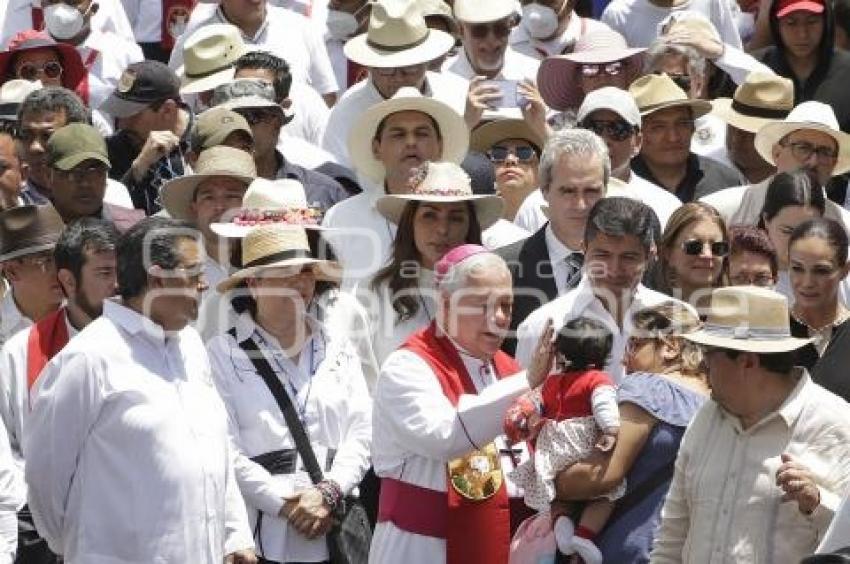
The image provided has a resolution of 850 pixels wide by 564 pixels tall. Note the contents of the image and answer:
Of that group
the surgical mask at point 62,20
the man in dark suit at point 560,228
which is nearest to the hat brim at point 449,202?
the man in dark suit at point 560,228

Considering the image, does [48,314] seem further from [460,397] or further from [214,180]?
[460,397]

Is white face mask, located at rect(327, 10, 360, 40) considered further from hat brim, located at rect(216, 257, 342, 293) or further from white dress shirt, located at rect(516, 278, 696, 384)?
white dress shirt, located at rect(516, 278, 696, 384)

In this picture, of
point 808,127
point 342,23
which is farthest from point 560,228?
point 342,23

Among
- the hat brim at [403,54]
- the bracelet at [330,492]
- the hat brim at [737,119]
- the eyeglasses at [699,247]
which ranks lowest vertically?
the bracelet at [330,492]

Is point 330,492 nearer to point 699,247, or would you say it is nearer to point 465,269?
point 465,269

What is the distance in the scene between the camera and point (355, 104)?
497 inches

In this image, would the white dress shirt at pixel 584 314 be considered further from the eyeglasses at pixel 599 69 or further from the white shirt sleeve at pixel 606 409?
the eyeglasses at pixel 599 69

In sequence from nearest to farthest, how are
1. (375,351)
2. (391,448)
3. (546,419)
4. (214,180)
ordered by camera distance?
1. (546,419)
2. (391,448)
3. (375,351)
4. (214,180)

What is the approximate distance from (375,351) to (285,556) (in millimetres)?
1169

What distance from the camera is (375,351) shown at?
34.3ft

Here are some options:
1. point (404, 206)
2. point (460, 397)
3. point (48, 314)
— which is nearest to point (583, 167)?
Result: point (404, 206)

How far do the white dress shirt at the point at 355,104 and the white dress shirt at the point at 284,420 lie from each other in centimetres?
269

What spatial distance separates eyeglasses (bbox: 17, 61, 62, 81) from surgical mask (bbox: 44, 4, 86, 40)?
0.61m

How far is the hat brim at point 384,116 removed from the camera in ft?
37.7
